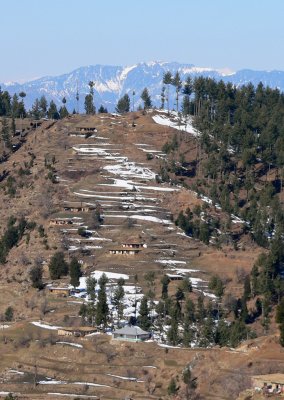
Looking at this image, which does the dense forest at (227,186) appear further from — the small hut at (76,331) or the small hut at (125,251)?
the small hut at (125,251)

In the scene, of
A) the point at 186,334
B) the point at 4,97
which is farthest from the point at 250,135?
the point at 186,334

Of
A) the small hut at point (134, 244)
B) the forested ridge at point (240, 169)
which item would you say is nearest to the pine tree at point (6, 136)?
the forested ridge at point (240, 169)

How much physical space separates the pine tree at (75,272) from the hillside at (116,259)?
2.78 feet

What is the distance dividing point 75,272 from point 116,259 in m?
7.90

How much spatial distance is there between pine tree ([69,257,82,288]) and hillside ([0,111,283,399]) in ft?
2.78

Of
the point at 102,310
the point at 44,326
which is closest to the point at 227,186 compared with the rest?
the point at 102,310

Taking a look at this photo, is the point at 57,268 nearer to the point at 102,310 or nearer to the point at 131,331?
the point at 102,310

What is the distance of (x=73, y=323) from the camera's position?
104 m

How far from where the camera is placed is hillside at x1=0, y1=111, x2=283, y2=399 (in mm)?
89625

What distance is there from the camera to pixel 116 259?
120 metres

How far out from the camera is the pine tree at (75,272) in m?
112

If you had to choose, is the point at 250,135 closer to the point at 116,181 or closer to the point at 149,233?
the point at 116,181

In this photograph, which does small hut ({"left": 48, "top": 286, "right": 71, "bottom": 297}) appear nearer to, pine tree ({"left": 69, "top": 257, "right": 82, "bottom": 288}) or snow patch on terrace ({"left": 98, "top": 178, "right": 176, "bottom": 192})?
pine tree ({"left": 69, "top": 257, "right": 82, "bottom": 288})

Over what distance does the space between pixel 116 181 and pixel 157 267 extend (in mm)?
24635
